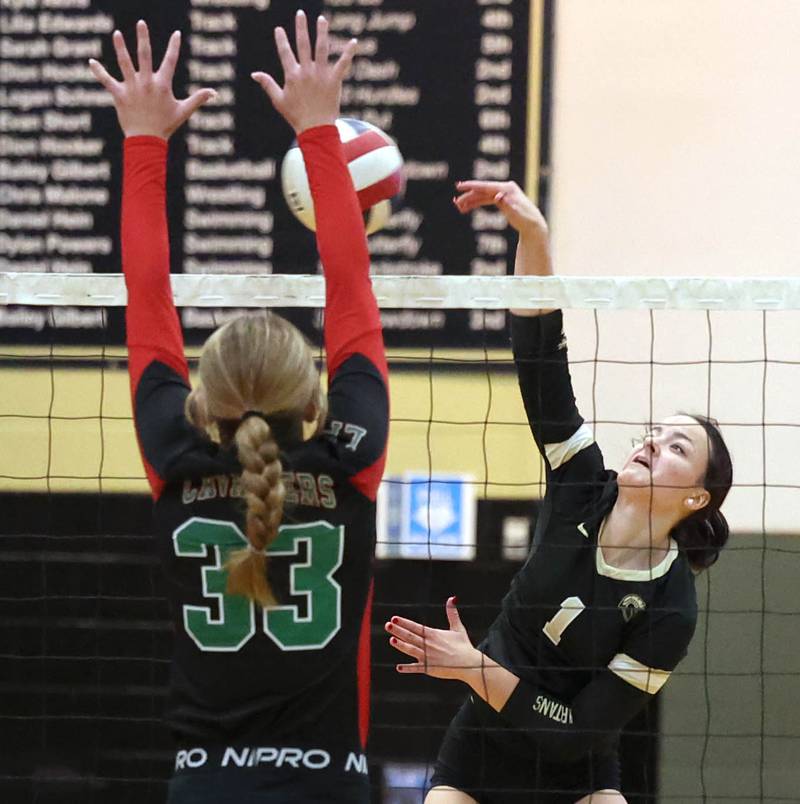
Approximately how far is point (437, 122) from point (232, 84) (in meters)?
0.72

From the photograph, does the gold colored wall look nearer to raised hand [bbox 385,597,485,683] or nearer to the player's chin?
the player's chin

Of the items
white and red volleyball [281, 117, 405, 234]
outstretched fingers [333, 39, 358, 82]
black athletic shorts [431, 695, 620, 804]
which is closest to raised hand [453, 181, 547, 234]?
white and red volleyball [281, 117, 405, 234]

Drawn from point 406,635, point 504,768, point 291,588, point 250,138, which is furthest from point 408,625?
point 250,138

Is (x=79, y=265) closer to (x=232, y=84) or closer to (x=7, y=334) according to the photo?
(x=7, y=334)

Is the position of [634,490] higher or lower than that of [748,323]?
lower

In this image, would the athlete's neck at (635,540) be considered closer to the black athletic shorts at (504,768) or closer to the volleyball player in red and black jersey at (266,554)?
the black athletic shorts at (504,768)

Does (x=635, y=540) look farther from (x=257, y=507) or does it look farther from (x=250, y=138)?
(x=250, y=138)

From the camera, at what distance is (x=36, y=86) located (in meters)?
4.73

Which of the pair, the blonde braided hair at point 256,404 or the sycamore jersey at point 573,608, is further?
the sycamore jersey at point 573,608

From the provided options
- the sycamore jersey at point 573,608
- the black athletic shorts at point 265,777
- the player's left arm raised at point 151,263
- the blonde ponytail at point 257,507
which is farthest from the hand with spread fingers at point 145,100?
the sycamore jersey at point 573,608

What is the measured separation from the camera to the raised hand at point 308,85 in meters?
2.05

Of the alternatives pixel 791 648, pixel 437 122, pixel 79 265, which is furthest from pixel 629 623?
pixel 79 265

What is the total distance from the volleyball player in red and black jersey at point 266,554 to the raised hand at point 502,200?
2.72ft

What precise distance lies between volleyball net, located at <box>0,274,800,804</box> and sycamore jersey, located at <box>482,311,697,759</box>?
1372 millimetres
